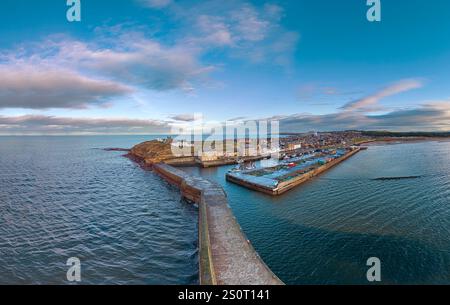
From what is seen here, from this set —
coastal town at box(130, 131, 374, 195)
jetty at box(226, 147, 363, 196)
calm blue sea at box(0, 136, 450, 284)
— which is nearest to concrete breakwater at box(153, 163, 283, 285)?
calm blue sea at box(0, 136, 450, 284)

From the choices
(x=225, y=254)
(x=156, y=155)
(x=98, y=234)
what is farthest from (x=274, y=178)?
(x=156, y=155)

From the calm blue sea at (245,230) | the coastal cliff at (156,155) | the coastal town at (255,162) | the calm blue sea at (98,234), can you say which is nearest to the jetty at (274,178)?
the coastal town at (255,162)

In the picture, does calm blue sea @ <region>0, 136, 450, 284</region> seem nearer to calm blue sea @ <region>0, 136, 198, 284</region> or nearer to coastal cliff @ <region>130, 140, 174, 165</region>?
calm blue sea @ <region>0, 136, 198, 284</region>

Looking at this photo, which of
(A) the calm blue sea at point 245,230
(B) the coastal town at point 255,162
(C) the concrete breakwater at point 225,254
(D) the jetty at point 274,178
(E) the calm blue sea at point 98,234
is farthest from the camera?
(B) the coastal town at point 255,162

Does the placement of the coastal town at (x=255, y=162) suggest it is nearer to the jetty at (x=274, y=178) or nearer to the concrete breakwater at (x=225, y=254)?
the jetty at (x=274, y=178)

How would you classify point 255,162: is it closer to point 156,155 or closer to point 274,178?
point 274,178

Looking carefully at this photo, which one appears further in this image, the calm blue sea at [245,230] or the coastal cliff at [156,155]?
the coastal cliff at [156,155]

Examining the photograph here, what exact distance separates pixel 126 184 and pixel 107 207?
13.1 m

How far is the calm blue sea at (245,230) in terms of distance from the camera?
639 inches

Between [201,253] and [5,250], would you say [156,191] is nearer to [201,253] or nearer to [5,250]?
[5,250]

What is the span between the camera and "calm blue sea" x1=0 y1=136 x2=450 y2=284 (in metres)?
16.2

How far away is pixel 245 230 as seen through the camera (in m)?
22.9

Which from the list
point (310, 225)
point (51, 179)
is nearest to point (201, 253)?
point (310, 225)

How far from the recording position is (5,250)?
19.3 meters
